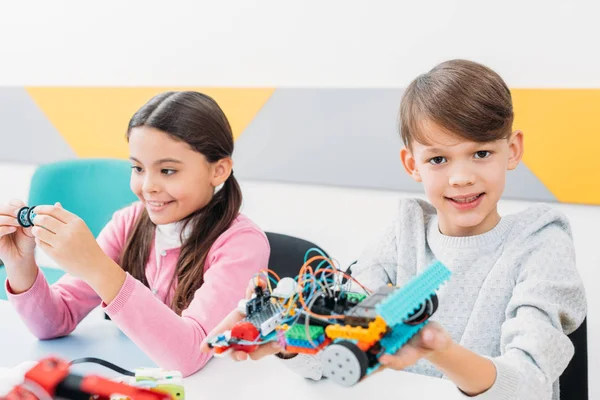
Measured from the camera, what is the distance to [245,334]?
0.66 m

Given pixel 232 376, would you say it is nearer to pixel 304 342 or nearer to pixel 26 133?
pixel 304 342

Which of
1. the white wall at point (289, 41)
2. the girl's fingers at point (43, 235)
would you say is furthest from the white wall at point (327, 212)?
the girl's fingers at point (43, 235)

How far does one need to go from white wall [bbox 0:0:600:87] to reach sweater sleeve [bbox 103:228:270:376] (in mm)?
861

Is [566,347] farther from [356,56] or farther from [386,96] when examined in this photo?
[356,56]

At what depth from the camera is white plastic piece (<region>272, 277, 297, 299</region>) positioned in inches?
26.5

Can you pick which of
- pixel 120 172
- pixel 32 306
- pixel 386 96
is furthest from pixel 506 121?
pixel 120 172

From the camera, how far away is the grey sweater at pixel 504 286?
33.1 inches

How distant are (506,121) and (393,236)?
0.31 metres

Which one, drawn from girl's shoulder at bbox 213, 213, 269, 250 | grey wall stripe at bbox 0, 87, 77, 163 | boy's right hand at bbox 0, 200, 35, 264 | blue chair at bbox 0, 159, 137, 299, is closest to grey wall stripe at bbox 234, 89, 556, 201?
blue chair at bbox 0, 159, 137, 299

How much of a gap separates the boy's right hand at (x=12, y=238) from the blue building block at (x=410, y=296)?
30.3 inches

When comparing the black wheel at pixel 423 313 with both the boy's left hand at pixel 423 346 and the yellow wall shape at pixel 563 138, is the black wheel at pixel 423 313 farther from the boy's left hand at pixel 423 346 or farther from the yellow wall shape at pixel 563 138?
the yellow wall shape at pixel 563 138

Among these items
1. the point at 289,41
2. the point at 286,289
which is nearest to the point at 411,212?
the point at 286,289

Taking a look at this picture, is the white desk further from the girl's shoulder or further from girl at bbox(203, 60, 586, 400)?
the girl's shoulder

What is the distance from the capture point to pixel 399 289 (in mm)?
590
